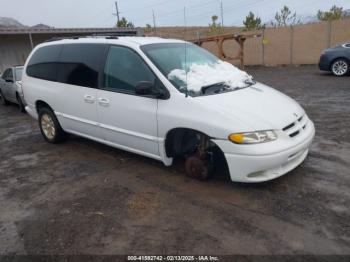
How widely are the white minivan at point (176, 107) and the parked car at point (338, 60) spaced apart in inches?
387

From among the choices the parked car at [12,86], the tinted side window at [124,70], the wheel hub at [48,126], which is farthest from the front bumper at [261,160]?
the parked car at [12,86]

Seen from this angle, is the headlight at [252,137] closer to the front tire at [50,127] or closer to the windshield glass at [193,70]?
the windshield glass at [193,70]

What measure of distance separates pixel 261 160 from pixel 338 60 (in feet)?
37.2

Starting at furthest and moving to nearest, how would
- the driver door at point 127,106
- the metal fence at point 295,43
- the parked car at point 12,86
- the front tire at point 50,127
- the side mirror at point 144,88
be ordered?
the metal fence at point 295,43, the parked car at point 12,86, the front tire at point 50,127, the driver door at point 127,106, the side mirror at point 144,88

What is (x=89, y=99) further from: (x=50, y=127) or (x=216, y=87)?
(x=216, y=87)

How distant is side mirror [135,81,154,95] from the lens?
3955 mm

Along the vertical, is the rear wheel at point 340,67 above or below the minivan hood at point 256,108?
below

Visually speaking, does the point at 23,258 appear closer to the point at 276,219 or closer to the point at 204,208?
the point at 204,208

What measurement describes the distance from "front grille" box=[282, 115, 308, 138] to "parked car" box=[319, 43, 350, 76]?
400 inches

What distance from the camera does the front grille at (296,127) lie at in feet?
12.2

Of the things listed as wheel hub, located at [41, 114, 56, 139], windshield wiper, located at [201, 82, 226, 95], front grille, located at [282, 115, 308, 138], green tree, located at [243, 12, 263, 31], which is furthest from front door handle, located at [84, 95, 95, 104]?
green tree, located at [243, 12, 263, 31]

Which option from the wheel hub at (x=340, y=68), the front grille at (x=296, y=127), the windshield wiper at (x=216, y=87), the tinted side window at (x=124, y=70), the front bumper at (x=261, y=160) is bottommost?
the wheel hub at (x=340, y=68)

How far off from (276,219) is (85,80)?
3312mm

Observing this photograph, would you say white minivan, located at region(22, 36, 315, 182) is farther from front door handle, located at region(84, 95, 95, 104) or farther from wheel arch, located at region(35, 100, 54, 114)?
wheel arch, located at region(35, 100, 54, 114)
